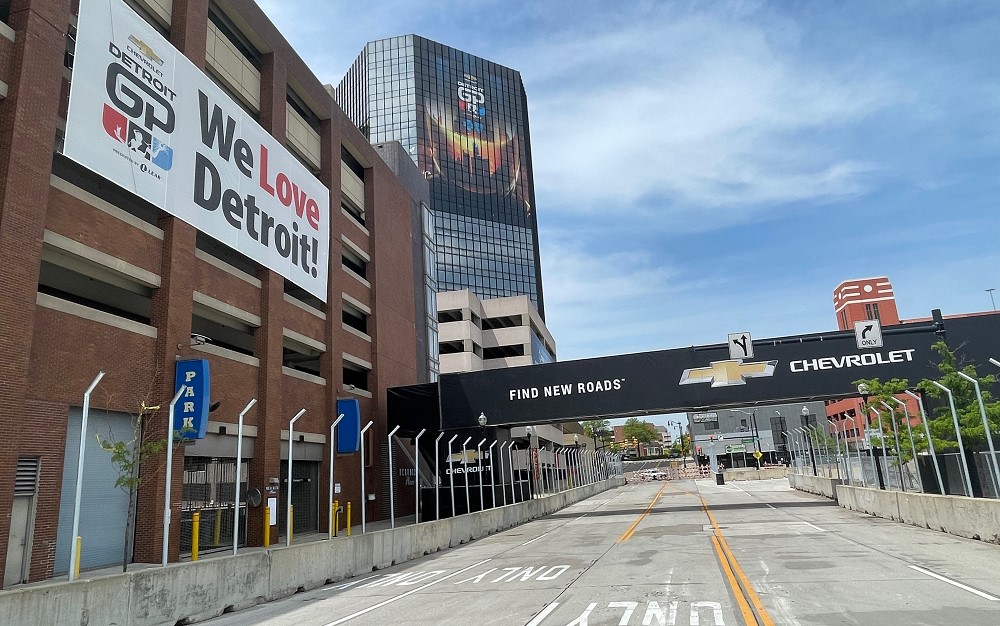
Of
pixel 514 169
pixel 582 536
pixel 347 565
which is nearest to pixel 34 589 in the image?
pixel 347 565

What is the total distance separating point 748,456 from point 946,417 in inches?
3693

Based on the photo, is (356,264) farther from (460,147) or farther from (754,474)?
(460,147)

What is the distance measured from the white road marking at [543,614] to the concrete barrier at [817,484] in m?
34.8

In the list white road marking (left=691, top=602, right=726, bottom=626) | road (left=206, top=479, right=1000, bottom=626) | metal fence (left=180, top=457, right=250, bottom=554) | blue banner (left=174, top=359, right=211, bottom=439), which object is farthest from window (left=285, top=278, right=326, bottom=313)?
white road marking (left=691, top=602, right=726, bottom=626)

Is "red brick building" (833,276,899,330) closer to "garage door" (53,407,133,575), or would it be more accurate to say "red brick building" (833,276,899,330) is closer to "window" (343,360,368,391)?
"window" (343,360,368,391)

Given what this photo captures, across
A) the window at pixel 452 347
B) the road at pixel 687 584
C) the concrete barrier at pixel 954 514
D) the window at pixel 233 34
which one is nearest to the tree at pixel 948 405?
the concrete barrier at pixel 954 514

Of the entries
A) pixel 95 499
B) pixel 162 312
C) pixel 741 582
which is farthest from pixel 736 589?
pixel 162 312

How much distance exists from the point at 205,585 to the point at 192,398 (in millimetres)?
8098

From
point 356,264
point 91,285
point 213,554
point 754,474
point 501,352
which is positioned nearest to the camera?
point 213,554

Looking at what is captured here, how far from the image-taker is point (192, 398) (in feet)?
67.4

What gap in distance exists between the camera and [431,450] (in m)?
42.3

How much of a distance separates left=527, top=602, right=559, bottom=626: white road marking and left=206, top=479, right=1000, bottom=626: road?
0.07 metres

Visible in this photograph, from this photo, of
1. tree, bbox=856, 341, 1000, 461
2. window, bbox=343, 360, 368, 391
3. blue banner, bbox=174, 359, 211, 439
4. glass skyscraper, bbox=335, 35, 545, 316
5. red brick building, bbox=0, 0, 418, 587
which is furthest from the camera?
glass skyscraper, bbox=335, 35, 545, 316

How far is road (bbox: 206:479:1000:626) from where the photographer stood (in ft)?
34.2
